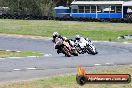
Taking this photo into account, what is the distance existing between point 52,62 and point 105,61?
8.36 feet

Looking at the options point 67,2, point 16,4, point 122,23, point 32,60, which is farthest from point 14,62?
point 67,2

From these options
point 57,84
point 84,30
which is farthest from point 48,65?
point 84,30

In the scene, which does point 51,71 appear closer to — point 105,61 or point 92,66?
point 92,66

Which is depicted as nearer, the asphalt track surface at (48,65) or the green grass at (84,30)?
the asphalt track surface at (48,65)

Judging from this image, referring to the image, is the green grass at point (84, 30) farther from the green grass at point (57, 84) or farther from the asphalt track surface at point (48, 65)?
the green grass at point (57, 84)

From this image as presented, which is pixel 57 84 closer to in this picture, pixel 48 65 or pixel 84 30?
pixel 48 65

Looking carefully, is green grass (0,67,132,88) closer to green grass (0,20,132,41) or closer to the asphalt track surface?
the asphalt track surface

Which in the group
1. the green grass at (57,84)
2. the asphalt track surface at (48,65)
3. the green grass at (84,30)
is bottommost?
the green grass at (84,30)

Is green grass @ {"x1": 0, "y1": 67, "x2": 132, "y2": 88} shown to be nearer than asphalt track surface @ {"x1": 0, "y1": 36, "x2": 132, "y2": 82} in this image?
Yes

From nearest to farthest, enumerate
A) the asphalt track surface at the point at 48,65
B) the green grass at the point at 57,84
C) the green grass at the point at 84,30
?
the green grass at the point at 57,84
the asphalt track surface at the point at 48,65
the green grass at the point at 84,30

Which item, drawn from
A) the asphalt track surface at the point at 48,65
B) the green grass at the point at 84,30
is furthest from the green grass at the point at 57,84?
the green grass at the point at 84,30

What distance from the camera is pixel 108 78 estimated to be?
30.6 ft

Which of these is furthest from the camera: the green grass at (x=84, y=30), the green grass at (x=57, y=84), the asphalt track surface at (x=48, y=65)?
the green grass at (x=84, y=30)

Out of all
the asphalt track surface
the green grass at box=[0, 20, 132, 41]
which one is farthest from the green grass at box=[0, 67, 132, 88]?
the green grass at box=[0, 20, 132, 41]
